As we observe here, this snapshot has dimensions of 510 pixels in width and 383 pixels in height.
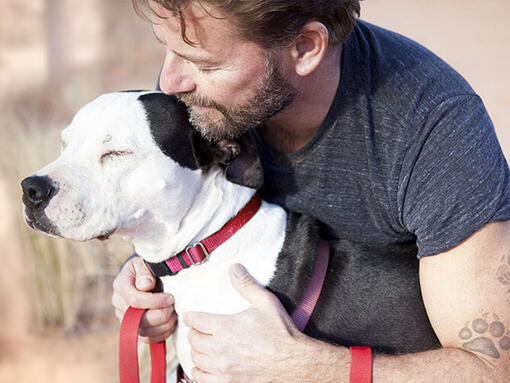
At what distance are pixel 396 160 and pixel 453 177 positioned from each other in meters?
0.23

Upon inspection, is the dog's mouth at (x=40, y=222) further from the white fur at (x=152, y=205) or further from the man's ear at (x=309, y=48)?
the man's ear at (x=309, y=48)

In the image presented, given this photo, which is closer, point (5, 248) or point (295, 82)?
point (295, 82)

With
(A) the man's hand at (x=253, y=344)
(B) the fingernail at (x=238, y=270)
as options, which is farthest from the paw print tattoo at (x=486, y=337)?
(B) the fingernail at (x=238, y=270)

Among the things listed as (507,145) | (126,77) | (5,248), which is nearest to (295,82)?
(5,248)

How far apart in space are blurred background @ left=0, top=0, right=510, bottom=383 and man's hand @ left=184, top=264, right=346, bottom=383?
88.5 inches

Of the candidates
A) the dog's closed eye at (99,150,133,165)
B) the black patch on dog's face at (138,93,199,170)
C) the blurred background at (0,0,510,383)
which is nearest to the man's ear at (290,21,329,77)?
the black patch on dog's face at (138,93,199,170)

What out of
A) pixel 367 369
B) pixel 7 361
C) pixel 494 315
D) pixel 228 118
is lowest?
pixel 7 361

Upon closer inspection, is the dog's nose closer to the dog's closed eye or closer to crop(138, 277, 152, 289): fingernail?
the dog's closed eye

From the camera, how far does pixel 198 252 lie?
2.20 metres

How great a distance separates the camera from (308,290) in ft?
7.31

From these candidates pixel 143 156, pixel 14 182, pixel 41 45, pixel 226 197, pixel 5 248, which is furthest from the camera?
pixel 41 45

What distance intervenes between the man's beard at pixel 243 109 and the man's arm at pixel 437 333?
1.86 feet

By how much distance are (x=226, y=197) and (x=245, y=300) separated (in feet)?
1.30

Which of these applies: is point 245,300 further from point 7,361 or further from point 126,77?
point 126,77
